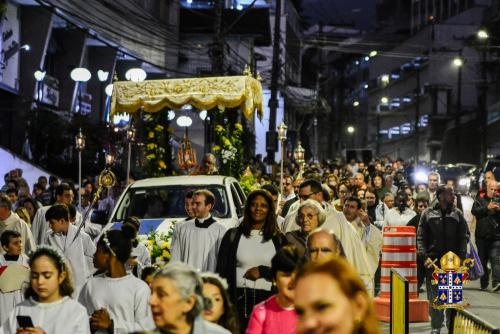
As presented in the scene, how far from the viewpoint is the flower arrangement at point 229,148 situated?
64.2 ft

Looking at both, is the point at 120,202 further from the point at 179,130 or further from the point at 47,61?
the point at 179,130

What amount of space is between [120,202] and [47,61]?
24466 mm

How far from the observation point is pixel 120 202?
1557 cm

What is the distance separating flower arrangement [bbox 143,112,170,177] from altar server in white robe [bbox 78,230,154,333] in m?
11.3

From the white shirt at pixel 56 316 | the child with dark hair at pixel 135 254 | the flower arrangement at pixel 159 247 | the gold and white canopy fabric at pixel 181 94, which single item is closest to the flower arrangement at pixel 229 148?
the gold and white canopy fabric at pixel 181 94

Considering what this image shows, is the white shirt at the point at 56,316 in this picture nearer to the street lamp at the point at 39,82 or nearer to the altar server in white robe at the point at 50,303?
the altar server in white robe at the point at 50,303

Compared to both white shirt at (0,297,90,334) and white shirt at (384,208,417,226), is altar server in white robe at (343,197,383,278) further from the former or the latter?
white shirt at (0,297,90,334)

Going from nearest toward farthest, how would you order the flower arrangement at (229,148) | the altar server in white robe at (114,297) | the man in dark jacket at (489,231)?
the altar server in white robe at (114,297), the man in dark jacket at (489,231), the flower arrangement at (229,148)

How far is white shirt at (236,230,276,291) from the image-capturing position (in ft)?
31.7

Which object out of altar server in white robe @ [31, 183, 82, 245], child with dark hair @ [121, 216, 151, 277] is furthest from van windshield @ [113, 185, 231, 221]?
child with dark hair @ [121, 216, 151, 277]

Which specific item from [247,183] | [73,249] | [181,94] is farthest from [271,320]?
[247,183]

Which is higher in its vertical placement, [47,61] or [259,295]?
[47,61]

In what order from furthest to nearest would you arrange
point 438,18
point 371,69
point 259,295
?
point 371,69
point 438,18
point 259,295

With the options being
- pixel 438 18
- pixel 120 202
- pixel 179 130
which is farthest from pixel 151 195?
pixel 438 18
